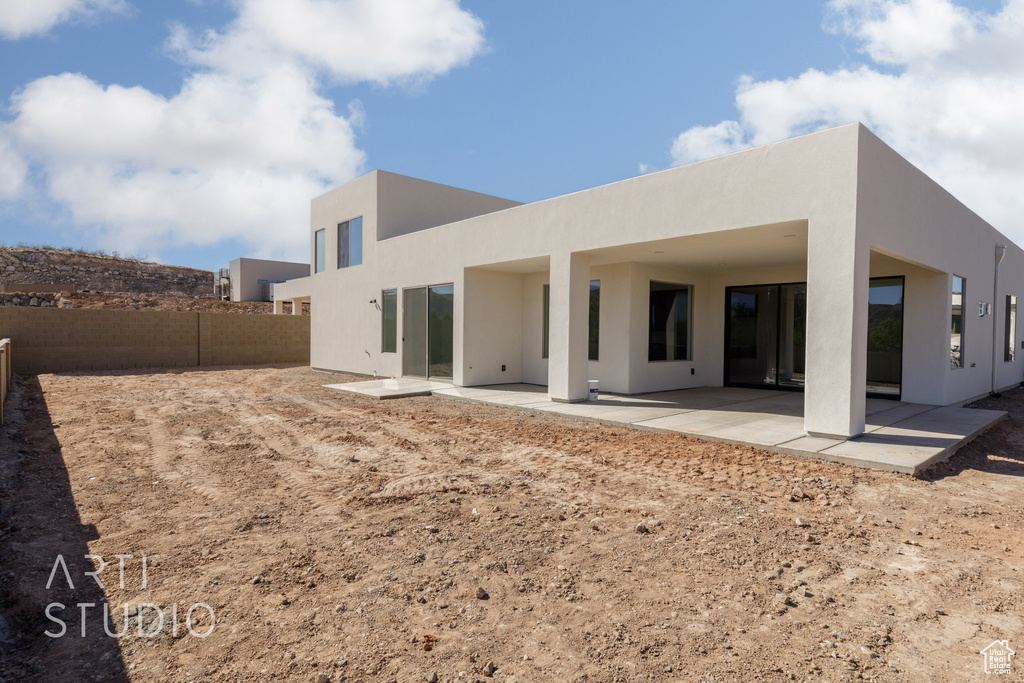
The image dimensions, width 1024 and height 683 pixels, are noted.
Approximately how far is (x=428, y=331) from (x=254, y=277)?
2174 cm

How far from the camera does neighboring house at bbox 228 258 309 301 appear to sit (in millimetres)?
29141

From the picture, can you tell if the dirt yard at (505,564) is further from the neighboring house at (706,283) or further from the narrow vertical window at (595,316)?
the narrow vertical window at (595,316)

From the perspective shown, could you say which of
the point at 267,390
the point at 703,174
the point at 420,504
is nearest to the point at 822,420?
the point at 703,174

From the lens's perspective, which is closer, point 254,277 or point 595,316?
point 595,316

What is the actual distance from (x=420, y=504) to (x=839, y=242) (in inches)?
199

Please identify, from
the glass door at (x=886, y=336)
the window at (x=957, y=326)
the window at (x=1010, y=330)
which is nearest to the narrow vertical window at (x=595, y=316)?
the glass door at (x=886, y=336)

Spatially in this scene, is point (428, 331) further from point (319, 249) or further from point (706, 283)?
point (706, 283)

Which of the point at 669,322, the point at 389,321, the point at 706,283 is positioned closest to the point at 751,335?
the point at 706,283

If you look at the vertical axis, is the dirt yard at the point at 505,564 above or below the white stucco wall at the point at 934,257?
below

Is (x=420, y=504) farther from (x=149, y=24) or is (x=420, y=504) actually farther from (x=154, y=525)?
(x=149, y=24)

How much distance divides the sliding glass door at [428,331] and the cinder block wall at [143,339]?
8.86m

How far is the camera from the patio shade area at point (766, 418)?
17.4 feet

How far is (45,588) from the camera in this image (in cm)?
273

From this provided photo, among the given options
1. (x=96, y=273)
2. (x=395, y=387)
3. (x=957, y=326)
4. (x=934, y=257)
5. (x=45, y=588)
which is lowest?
(x=45, y=588)
